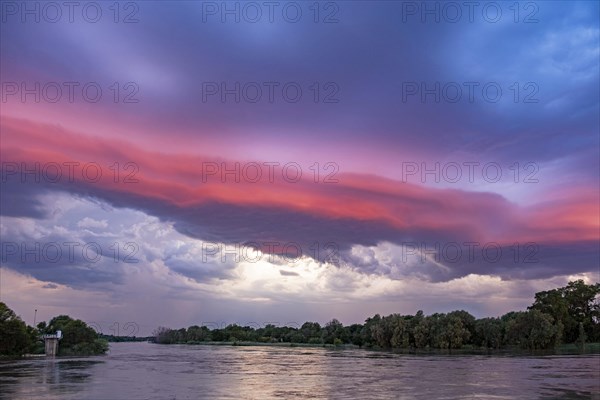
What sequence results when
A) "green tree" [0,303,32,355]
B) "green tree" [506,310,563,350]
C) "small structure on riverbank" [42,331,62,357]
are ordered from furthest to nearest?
1. "green tree" [506,310,563,350]
2. "small structure on riverbank" [42,331,62,357]
3. "green tree" [0,303,32,355]

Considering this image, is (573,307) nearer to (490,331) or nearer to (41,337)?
(490,331)

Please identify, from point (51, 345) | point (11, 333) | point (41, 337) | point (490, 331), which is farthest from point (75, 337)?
point (490, 331)

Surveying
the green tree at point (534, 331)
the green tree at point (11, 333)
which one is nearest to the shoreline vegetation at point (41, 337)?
the green tree at point (11, 333)

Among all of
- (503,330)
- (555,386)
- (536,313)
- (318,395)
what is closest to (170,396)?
(318,395)

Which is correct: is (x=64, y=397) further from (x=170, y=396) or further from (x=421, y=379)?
(x=421, y=379)

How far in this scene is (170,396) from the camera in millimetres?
42688

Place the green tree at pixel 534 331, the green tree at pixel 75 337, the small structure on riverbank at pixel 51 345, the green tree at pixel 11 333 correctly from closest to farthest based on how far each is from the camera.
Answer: the green tree at pixel 11 333
the small structure on riverbank at pixel 51 345
the green tree at pixel 75 337
the green tree at pixel 534 331

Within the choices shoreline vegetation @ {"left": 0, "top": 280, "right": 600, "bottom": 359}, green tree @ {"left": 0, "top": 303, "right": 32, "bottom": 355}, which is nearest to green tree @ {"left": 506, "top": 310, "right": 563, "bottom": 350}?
shoreline vegetation @ {"left": 0, "top": 280, "right": 600, "bottom": 359}

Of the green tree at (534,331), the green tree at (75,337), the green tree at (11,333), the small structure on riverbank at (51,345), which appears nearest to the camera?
the green tree at (11,333)

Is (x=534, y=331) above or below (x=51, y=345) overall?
above

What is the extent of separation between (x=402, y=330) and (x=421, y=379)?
126 meters

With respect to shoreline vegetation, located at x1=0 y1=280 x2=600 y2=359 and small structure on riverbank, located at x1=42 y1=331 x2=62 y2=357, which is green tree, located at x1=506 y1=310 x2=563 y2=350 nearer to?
shoreline vegetation, located at x1=0 y1=280 x2=600 y2=359

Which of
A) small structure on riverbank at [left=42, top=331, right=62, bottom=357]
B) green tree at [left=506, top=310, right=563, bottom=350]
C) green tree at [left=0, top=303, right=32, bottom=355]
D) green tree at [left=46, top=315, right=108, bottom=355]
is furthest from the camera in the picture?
green tree at [left=506, top=310, right=563, bottom=350]

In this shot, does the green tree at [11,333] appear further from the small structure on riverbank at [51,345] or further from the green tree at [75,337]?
the green tree at [75,337]
